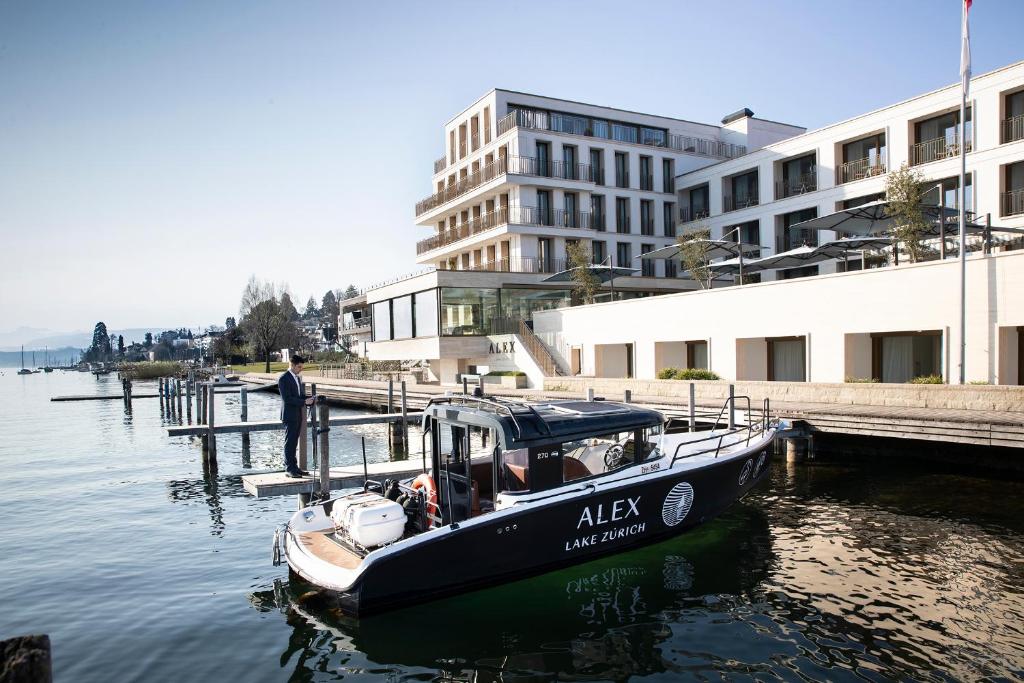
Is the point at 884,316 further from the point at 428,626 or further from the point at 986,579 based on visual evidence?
the point at 428,626

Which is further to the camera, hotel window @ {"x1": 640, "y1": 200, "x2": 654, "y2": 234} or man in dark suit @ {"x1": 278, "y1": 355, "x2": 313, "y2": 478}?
hotel window @ {"x1": 640, "y1": 200, "x2": 654, "y2": 234}

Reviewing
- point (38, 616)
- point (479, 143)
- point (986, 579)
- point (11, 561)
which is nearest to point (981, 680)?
point (986, 579)

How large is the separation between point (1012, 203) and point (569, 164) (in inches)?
953

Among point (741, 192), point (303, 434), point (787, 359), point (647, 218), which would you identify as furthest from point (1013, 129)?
point (303, 434)

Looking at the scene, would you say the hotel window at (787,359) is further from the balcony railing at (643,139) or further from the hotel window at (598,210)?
the balcony railing at (643,139)

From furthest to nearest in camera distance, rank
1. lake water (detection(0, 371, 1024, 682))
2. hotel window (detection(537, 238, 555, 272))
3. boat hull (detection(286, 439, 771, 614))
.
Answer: hotel window (detection(537, 238, 555, 272)), boat hull (detection(286, 439, 771, 614)), lake water (detection(0, 371, 1024, 682))

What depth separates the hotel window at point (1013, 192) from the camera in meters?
28.1

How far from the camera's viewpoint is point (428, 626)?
888 centimetres

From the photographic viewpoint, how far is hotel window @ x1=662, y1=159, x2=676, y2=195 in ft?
158

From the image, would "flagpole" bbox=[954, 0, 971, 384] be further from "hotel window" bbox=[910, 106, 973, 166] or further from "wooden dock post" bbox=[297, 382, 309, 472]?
"wooden dock post" bbox=[297, 382, 309, 472]

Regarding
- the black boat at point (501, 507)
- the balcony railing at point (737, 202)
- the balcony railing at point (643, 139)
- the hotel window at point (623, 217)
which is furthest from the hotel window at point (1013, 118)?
the black boat at point (501, 507)

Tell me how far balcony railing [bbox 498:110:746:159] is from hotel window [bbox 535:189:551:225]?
405 cm

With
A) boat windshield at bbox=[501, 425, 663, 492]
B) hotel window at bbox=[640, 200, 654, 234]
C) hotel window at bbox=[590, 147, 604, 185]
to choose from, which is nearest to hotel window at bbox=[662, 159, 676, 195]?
hotel window at bbox=[640, 200, 654, 234]

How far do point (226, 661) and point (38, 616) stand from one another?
349 cm
